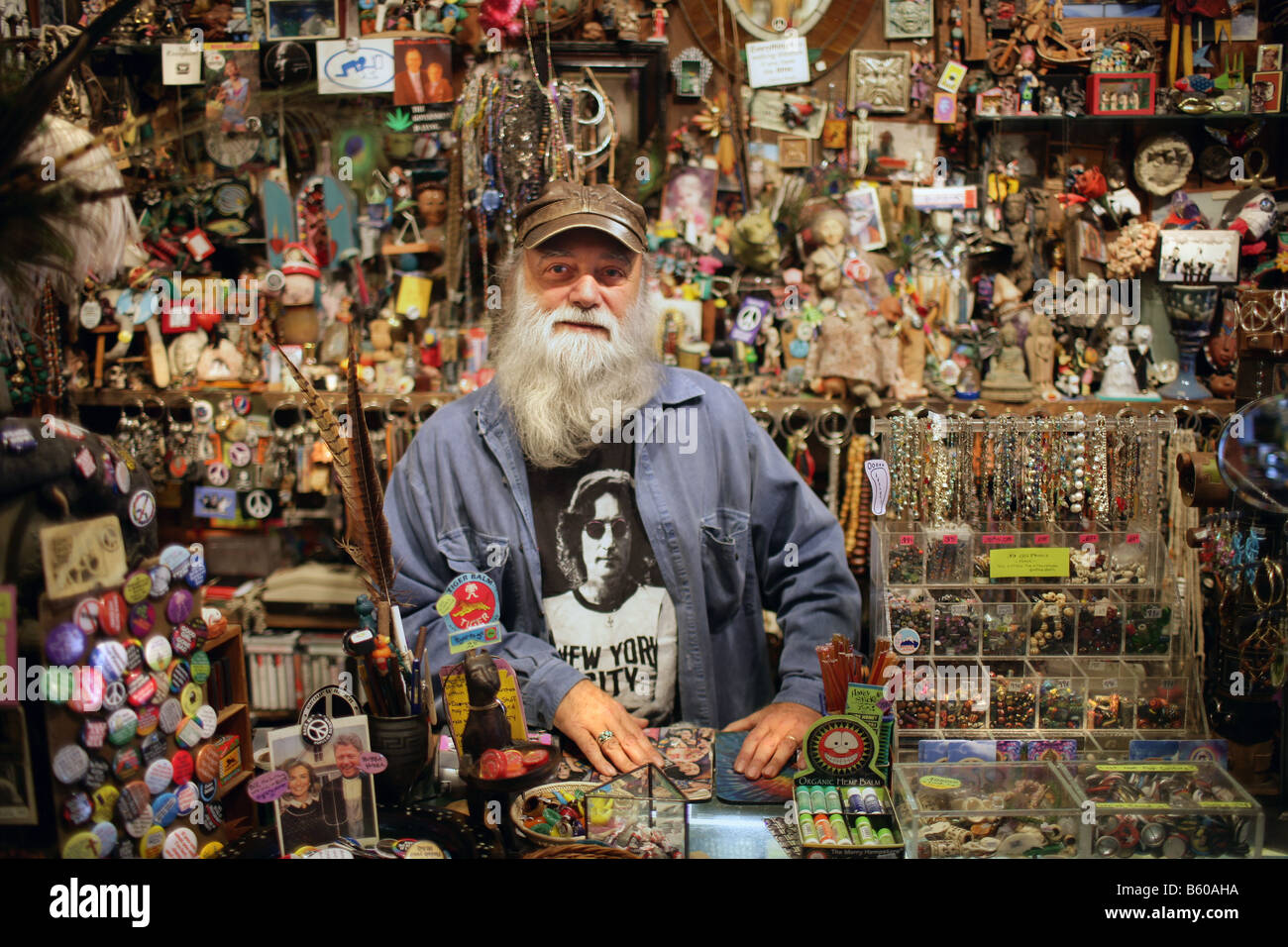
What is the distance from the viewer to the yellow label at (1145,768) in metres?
1.45

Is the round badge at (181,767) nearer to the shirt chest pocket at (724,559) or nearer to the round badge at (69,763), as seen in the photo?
the round badge at (69,763)

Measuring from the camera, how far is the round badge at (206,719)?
1.52 meters

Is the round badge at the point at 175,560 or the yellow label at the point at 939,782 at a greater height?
the round badge at the point at 175,560

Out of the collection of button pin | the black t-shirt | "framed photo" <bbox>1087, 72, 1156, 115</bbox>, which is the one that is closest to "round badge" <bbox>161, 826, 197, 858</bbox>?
the collection of button pin

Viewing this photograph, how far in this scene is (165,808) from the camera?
1455 mm

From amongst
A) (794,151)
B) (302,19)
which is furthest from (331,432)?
(794,151)

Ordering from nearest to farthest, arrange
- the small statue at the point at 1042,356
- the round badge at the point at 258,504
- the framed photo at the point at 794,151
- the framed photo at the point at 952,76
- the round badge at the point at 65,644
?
the round badge at the point at 65,644 → the small statue at the point at 1042,356 → the framed photo at the point at 952,76 → the round badge at the point at 258,504 → the framed photo at the point at 794,151

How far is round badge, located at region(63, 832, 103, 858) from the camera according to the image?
1370 mm

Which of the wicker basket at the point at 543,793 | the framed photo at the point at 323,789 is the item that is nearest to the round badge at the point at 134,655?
the framed photo at the point at 323,789

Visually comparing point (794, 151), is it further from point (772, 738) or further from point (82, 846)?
point (82, 846)

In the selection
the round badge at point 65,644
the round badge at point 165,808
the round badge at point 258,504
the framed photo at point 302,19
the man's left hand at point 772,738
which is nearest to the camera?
the round badge at point 65,644

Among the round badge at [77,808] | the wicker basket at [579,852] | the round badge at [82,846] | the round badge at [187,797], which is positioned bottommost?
the wicker basket at [579,852]

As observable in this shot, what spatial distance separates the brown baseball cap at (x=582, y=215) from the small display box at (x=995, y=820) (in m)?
1.25

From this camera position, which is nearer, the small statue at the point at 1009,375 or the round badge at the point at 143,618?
the round badge at the point at 143,618
